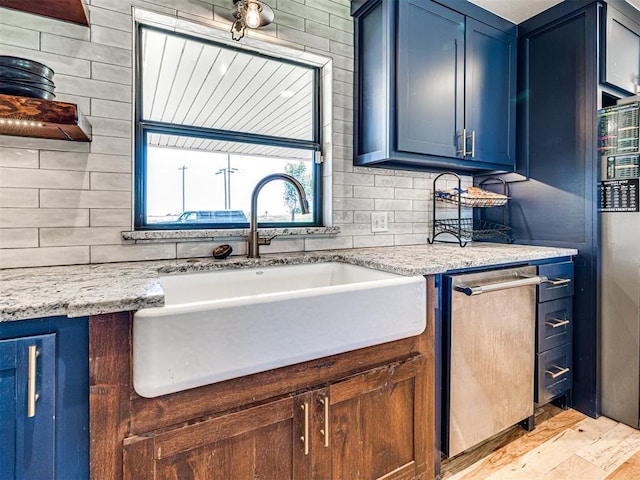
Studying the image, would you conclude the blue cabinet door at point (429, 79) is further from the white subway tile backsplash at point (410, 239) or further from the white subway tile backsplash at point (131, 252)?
the white subway tile backsplash at point (131, 252)

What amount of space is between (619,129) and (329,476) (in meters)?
2.17

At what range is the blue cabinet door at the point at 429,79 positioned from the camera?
1.77 metres

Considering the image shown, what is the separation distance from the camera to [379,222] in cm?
208

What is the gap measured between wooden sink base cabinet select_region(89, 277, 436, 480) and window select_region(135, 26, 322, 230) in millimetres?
917

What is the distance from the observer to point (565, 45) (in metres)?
2.00

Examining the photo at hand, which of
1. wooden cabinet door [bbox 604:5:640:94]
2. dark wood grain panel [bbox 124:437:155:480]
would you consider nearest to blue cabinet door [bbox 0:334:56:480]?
dark wood grain panel [bbox 124:437:155:480]

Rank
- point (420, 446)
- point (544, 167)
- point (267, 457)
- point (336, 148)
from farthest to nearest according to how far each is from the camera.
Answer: point (544, 167) < point (336, 148) < point (420, 446) < point (267, 457)

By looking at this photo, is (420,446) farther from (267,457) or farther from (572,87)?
(572,87)

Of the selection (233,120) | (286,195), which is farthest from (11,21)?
(286,195)

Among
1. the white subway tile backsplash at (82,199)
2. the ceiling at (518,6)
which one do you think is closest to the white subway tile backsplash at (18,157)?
the white subway tile backsplash at (82,199)

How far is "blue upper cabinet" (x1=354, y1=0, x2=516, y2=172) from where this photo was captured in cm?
177

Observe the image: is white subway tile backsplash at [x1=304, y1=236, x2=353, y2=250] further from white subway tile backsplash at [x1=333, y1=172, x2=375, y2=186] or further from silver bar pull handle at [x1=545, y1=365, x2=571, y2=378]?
silver bar pull handle at [x1=545, y1=365, x2=571, y2=378]

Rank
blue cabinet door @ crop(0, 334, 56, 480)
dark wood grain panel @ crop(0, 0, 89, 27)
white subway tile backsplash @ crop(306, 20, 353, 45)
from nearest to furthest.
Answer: blue cabinet door @ crop(0, 334, 56, 480) < dark wood grain panel @ crop(0, 0, 89, 27) < white subway tile backsplash @ crop(306, 20, 353, 45)

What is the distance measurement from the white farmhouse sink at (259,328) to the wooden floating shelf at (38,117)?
598 mm
